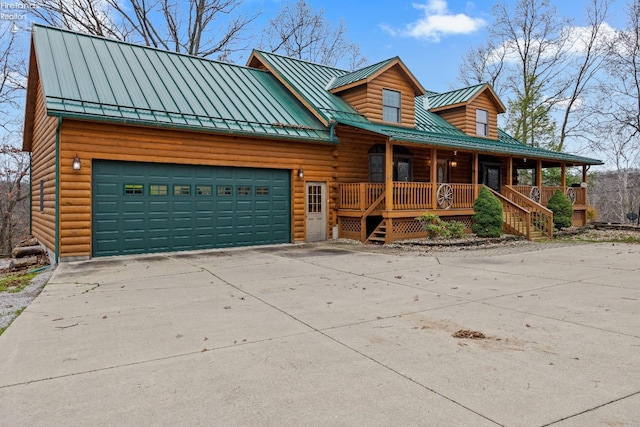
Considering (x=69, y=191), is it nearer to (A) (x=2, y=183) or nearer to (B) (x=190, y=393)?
(B) (x=190, y=393)

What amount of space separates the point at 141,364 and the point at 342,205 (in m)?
11.3

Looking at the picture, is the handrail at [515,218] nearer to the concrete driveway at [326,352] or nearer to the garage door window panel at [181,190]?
the concrete driveway at [326,352]

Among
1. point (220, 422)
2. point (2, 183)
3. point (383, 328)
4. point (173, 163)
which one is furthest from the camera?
point (2, 183)

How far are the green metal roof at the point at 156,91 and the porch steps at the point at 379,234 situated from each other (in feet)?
11.5

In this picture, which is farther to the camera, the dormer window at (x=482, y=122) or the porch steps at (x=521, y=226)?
the dormer window at (x=482, y=122)

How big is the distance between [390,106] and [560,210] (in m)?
8.56

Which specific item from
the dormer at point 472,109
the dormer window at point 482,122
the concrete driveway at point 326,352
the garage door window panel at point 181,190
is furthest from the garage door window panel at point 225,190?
the dormer window at point 482,122

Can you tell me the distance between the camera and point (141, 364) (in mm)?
3646

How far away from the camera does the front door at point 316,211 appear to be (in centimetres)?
1417

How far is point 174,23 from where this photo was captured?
78.7 ft

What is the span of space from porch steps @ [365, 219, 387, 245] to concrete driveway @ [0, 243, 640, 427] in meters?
5.83

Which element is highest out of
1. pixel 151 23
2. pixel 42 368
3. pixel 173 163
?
pixel 151 23

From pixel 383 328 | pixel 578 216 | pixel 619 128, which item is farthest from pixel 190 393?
pixel 619 128
